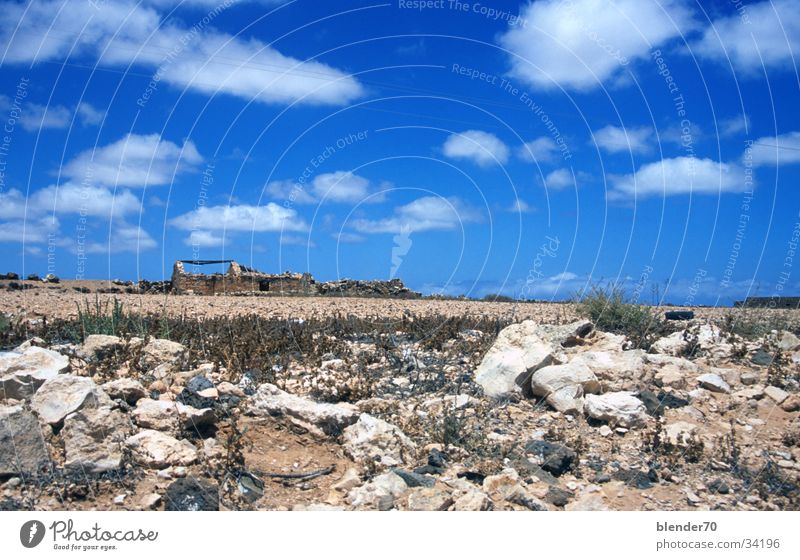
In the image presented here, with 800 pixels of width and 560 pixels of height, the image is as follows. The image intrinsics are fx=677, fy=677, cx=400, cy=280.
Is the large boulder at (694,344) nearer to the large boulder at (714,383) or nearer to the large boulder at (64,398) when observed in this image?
the large boulder at (714,383)

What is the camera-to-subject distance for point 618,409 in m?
6.86

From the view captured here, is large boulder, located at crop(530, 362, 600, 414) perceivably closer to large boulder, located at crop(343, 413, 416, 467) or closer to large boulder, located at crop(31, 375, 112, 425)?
large boulder, located at crop(343, 413, 416, 467)

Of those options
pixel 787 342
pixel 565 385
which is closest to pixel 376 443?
pixel 565 385

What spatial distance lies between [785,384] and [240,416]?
20.1ft

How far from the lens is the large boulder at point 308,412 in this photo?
6.31 metres

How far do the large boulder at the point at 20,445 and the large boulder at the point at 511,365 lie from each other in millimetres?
4392

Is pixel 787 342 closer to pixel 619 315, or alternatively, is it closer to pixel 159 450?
pixel 619 315

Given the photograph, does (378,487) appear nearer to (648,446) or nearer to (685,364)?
(648,446)

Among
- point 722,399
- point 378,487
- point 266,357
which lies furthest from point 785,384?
point 266,357

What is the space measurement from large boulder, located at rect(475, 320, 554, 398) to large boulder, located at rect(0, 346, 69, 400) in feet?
14.6

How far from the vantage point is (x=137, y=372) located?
7.43 m
